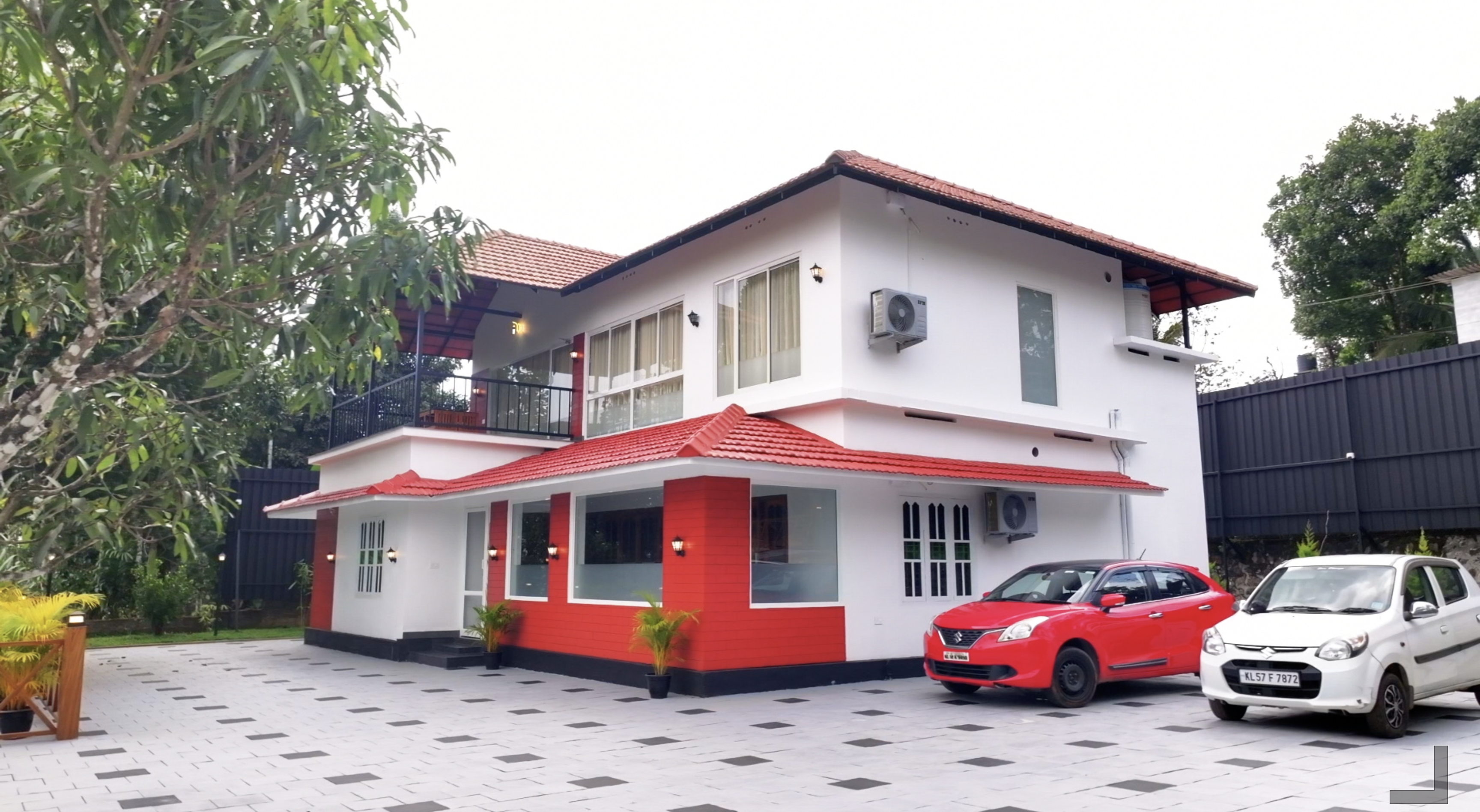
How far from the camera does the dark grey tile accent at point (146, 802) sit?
6.11 meters

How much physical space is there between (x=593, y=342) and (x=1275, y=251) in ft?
60.4

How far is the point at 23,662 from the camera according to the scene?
27.8 feet

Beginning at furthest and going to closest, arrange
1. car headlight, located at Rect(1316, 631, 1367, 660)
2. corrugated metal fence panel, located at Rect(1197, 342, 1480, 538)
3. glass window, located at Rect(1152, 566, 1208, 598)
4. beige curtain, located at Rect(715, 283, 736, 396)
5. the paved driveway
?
corrugated metal fence panel, located at Rect(1197, 342, 1480, 538), beige curtain, located at Rect(715, 283, 736, 396), glass window, located at Rect(1152, 566, 1208, 598), car headlight, located at Rect(1316, 631, 1367, 660), the paved driveway

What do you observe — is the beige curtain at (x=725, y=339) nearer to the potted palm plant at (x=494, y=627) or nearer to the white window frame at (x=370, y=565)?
the potted palm plant at (x=494, y=627)

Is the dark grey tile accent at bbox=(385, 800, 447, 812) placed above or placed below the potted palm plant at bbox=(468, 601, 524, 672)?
below

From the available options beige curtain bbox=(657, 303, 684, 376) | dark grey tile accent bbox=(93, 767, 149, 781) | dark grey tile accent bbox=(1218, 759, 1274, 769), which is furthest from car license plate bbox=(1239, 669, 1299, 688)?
dark grey tile accent bbox=(93, 767, 149, 781)

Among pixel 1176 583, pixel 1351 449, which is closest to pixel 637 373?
pixel 1176 583

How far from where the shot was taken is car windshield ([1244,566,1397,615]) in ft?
26.6

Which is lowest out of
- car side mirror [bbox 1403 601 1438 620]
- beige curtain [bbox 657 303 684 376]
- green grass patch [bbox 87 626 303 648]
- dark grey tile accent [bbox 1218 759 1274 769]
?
green grass patch [bbox 87 626 303 648]

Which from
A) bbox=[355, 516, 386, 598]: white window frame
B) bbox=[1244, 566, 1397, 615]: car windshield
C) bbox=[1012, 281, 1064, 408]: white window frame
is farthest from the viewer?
bbox=[355, 516, 386, 598]: white window frame

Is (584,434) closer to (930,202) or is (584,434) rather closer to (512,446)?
(512,446)

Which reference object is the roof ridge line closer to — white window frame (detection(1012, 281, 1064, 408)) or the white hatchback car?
white window frame (detection(1012, 281, 1064, 408))

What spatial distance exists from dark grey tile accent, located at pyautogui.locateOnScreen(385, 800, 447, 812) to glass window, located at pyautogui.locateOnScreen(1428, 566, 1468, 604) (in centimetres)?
807

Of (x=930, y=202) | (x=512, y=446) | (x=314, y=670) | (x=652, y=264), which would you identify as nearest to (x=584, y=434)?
(x=512, y=446)
